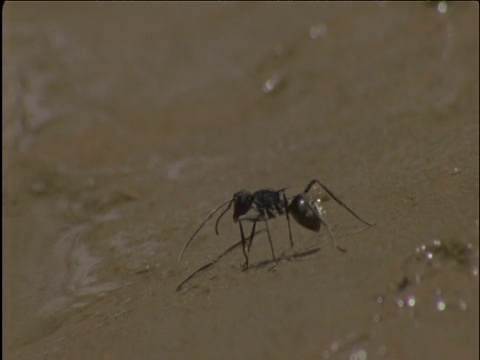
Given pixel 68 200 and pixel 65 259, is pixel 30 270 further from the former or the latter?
pixel 68 200

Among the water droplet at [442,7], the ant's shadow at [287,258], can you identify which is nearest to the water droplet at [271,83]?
the water droplet at [442,7]

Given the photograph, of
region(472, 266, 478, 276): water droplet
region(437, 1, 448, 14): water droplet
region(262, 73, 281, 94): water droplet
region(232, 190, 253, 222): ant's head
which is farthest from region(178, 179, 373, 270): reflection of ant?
region(437, 1, 448, 14): water droplet

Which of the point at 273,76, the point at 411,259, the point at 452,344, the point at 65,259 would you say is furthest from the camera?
the point at 273,76

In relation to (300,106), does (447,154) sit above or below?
below

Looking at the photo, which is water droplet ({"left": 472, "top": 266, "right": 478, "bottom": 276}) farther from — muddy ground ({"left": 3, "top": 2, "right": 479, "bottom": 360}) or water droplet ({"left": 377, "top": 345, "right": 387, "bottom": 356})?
water droplet ({"left": 377, "top": 345, "right": 387, "bottom": 356})

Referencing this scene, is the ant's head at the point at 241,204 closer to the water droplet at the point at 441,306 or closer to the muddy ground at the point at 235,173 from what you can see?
the muddy ground at the point at 235,173

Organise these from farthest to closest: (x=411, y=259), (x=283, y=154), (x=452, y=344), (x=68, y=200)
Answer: (x=68, y=200) → (x=283, y=154) → (x=411, y=259) → (x=452, y=344)

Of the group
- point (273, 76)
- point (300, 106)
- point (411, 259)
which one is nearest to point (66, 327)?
point (411, 259)
